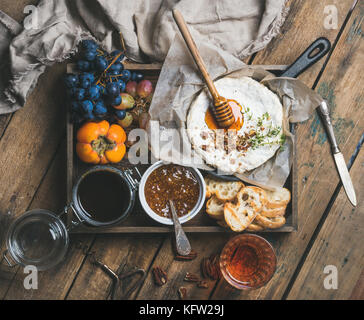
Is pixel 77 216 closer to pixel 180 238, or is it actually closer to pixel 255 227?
pixel 180 238

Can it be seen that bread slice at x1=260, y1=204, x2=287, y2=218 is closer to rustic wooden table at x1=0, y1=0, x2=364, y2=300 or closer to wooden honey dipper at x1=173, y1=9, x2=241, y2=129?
rustic wooden table at x1=0, y1=0, x2=364, y2=300

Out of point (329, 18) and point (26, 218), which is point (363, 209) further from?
point (26, 218)

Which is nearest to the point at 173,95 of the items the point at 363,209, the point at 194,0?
the point at 194,0

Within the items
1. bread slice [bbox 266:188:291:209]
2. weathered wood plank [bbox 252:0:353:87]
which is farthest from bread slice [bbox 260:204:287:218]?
weathered wood plank [bbox 252:0:353:87]

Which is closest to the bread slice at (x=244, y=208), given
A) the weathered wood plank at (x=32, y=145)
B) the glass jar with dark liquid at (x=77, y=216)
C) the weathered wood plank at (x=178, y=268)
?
the weathered wood plank at (x=178, y=268)

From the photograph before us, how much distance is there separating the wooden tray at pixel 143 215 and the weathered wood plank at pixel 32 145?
0.11 m

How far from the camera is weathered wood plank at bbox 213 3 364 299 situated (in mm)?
975

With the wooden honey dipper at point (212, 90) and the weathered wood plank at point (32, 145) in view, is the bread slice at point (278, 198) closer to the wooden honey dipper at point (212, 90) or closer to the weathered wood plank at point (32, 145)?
the wooden honey dipper at point (212, 90)

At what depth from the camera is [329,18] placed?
0.98 meters

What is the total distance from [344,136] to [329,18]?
32 cm

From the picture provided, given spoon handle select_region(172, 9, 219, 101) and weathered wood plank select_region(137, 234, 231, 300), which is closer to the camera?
spoon handle select_region(172, 9, 219, 101)

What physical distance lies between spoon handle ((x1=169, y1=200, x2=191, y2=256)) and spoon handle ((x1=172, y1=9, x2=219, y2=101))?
291mm

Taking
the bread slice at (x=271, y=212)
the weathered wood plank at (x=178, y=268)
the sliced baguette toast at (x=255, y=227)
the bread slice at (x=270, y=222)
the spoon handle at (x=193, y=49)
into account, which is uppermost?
the spoon handle at (x=193, y=49)

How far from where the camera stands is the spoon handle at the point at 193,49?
844 millimetres
